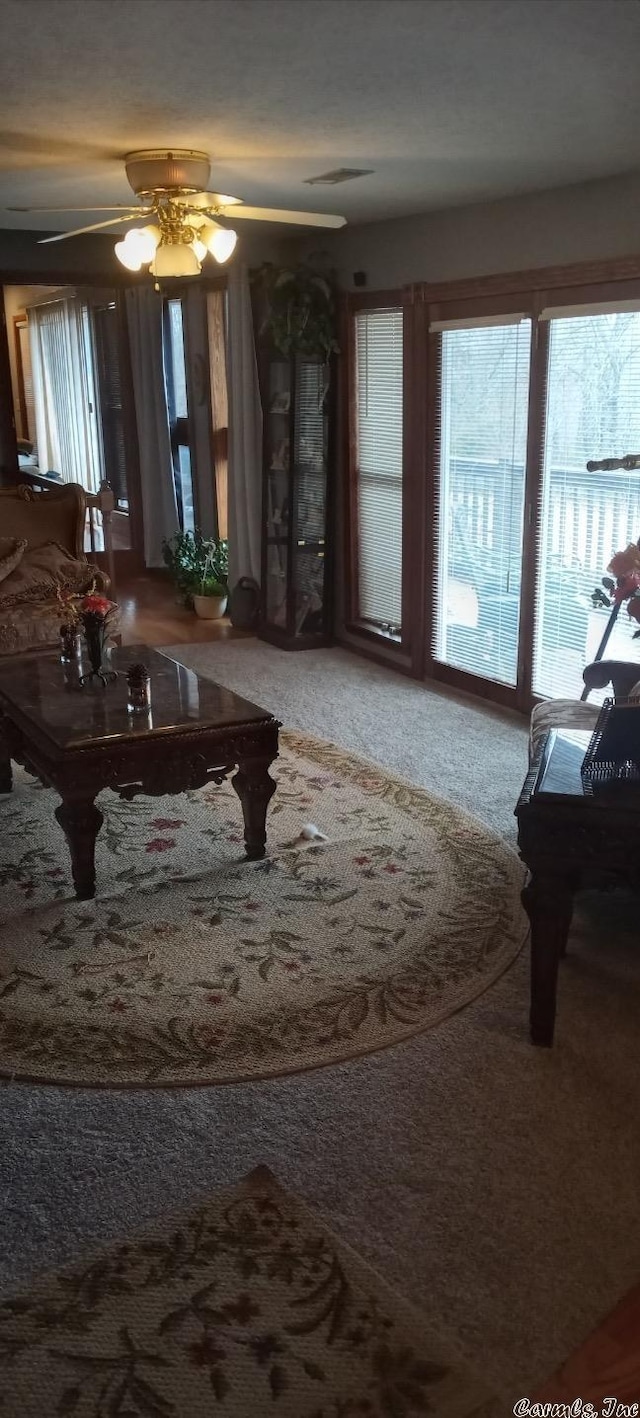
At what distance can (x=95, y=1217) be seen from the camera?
222 centimetres

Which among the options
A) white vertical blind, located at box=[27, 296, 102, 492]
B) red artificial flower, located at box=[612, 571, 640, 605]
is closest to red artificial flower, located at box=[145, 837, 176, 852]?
red artificial flower, located at box=[612, 571, 640, 605]

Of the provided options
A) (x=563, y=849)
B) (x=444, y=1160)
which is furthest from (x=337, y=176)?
(x=444, y=1160)

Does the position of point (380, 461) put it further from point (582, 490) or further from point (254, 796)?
point (254, 796)

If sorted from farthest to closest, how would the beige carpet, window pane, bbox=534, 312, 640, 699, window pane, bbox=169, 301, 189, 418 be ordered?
window pane, bbox=169, 301, 189, 418 < window pane, bbox=534, 312, 640, 699 < the beige carpet

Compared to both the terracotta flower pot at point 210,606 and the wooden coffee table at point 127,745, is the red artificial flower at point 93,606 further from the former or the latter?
the terracotta flower pot at point 210,606

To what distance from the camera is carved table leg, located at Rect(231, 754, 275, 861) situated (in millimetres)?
3730

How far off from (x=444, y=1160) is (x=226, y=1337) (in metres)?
0.62

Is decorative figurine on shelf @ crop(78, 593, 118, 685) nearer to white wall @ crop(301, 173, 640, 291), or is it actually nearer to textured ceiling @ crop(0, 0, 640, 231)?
textured ceiling @ crop(0, 0, 640, 231)

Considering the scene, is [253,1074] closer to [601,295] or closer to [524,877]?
[524,877]

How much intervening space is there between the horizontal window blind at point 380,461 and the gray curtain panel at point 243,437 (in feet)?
3.14

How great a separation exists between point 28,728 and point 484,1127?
202cm

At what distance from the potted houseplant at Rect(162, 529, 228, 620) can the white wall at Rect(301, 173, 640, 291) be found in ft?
7.50

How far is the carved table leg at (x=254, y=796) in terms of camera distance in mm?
3730

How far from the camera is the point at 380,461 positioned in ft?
20.6
